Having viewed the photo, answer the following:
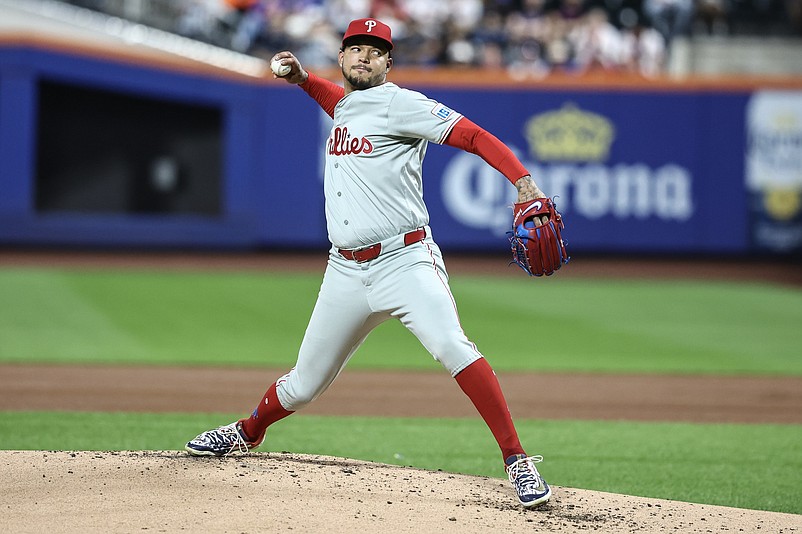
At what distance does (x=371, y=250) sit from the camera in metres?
4.65

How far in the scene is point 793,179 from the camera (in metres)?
19.0

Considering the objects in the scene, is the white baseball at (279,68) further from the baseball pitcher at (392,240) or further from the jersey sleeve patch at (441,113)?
the jersey sleeve patch at (441,113)

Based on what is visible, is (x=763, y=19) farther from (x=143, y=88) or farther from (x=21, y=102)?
(x=21, y=102)

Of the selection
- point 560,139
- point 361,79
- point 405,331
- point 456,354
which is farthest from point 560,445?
point 560,139

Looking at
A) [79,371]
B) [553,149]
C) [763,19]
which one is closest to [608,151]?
[553,149]

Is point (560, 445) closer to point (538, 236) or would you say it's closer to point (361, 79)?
point (538, 236)

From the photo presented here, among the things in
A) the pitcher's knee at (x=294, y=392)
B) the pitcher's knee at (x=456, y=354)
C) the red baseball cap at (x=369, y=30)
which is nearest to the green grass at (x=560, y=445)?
the pitcher's knee at (x=294, y=392)

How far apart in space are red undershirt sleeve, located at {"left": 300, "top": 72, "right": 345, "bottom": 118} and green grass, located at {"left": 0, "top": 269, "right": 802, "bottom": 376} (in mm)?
4349

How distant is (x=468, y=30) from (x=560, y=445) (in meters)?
13.7

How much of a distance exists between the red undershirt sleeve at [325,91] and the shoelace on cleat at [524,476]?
5.53 feet

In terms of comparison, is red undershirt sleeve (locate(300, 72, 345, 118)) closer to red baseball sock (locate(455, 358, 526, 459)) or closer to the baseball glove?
the baseball glove

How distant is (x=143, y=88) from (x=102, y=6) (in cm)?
148

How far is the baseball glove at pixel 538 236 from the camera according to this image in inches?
172

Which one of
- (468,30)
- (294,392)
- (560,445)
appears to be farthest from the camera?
(468,30)
